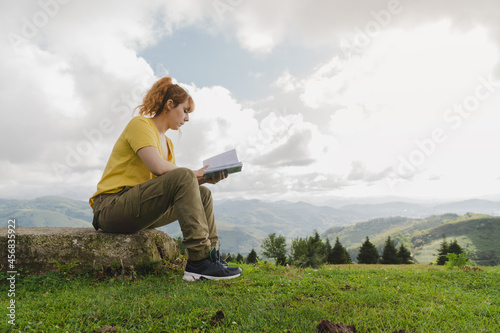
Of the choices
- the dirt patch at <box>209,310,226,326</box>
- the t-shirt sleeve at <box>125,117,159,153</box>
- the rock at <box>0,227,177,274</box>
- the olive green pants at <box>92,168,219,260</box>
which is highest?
the t-shirt sleeve at <box>125,117,159,153</box>

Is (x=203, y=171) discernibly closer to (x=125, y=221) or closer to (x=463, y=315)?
(x=125, y=221)

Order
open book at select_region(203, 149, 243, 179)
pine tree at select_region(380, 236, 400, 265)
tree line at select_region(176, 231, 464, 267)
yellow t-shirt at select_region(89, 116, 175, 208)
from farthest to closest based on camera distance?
pine tree at select_region(380, 236, 400, 265) → tree line at select_region(176, 231, 464, 267) → open book at select_region(203, 149, 243, 179) → yellow t-shirt at select_region(89, 116, 175, 208)

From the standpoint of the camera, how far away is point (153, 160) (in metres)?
4.74

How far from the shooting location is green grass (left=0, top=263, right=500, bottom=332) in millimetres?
3096

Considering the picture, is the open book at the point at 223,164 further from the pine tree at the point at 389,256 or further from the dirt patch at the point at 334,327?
the pine tree at the point at 389,256

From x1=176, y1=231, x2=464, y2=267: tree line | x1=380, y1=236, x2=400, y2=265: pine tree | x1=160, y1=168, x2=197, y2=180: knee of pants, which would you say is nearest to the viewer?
x1=160, y1=168, x2=197, y2=180: knee of pants

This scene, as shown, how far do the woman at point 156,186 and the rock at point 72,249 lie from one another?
0.76ft

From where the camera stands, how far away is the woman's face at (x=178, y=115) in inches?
216

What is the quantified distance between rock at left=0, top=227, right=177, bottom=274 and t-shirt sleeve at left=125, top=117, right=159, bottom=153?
6.45 ft

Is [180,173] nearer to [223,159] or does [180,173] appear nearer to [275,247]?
[223,159]

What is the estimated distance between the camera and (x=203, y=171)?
17.0 feet

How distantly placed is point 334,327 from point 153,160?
349 centimetres

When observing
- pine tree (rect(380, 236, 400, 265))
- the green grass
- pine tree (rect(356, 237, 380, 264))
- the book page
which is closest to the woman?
the book page

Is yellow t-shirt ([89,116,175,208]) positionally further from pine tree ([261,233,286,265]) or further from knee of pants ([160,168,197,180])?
pine tree ([261,233,286,265])
